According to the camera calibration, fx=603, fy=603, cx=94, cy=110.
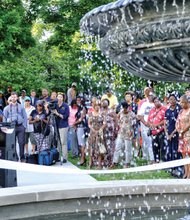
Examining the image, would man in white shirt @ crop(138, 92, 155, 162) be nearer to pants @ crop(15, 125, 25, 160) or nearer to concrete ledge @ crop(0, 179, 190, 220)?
pants @ crop(15, 125, 25, 160)

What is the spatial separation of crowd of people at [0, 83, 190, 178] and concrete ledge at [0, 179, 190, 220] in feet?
8.74

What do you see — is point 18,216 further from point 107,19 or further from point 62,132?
point 62,132

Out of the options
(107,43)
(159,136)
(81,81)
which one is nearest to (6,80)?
(81,81)

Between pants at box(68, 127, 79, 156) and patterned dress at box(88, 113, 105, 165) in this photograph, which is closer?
patterned dress at box(88, 113, 105, 165)

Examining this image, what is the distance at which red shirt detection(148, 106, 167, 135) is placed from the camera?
11.8 metres

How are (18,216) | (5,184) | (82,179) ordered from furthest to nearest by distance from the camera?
(82,179)
(5,184)
(18,216)

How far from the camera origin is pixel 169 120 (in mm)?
11320

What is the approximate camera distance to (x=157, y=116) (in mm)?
11781

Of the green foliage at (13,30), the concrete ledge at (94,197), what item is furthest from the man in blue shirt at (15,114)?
the green foliage at (13,30)

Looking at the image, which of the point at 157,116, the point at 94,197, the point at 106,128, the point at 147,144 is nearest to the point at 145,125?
the point at 157,116

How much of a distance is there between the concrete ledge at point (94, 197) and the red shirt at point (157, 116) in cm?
375

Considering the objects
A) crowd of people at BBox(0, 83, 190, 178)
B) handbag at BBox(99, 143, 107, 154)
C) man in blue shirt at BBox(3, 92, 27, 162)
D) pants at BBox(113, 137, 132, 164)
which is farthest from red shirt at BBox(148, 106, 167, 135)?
man in blue shirt at BBox(3, 92, 27, 162)

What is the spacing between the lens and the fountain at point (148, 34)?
411 centimetres

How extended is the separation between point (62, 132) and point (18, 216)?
6253mm
